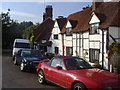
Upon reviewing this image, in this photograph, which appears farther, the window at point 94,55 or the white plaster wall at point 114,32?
the window at point 94,55

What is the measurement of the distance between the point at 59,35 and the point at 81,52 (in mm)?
6393

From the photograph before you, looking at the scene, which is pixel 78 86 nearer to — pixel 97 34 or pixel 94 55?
pixel 97 34

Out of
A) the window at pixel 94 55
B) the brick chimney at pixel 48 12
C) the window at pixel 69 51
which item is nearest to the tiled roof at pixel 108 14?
the window at pixel 94 55

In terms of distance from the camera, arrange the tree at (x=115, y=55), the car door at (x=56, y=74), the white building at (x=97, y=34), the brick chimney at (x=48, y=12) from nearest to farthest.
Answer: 1. the car door at (x=56, y=74)
2. the tree at (x=115, y=55)
3. the white building at (x=97, y=34)
4. the brick chimney at (x=48, y=12)

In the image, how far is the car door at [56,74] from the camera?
654 centimetres

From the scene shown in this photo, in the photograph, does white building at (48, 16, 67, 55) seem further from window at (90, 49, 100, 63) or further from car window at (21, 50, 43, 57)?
car window at (21, 50, 43, 57)

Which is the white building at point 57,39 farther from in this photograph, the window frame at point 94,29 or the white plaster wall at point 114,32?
the white plaster wall at point 114,32

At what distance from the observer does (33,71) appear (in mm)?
11602

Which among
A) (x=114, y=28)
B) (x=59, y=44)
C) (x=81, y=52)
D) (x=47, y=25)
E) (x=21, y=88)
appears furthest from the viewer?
(x=47, y=25)

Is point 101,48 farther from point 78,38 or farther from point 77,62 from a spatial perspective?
point 77,62

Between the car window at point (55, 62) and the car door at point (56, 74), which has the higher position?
the car window at point (55, 62)

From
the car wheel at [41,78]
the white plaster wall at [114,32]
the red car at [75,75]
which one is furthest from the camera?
the white plaster wall at [114,32]

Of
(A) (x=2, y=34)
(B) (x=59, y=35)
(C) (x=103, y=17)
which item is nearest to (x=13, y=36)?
(A) (x=2, y=34)

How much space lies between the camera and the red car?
17.6ft
